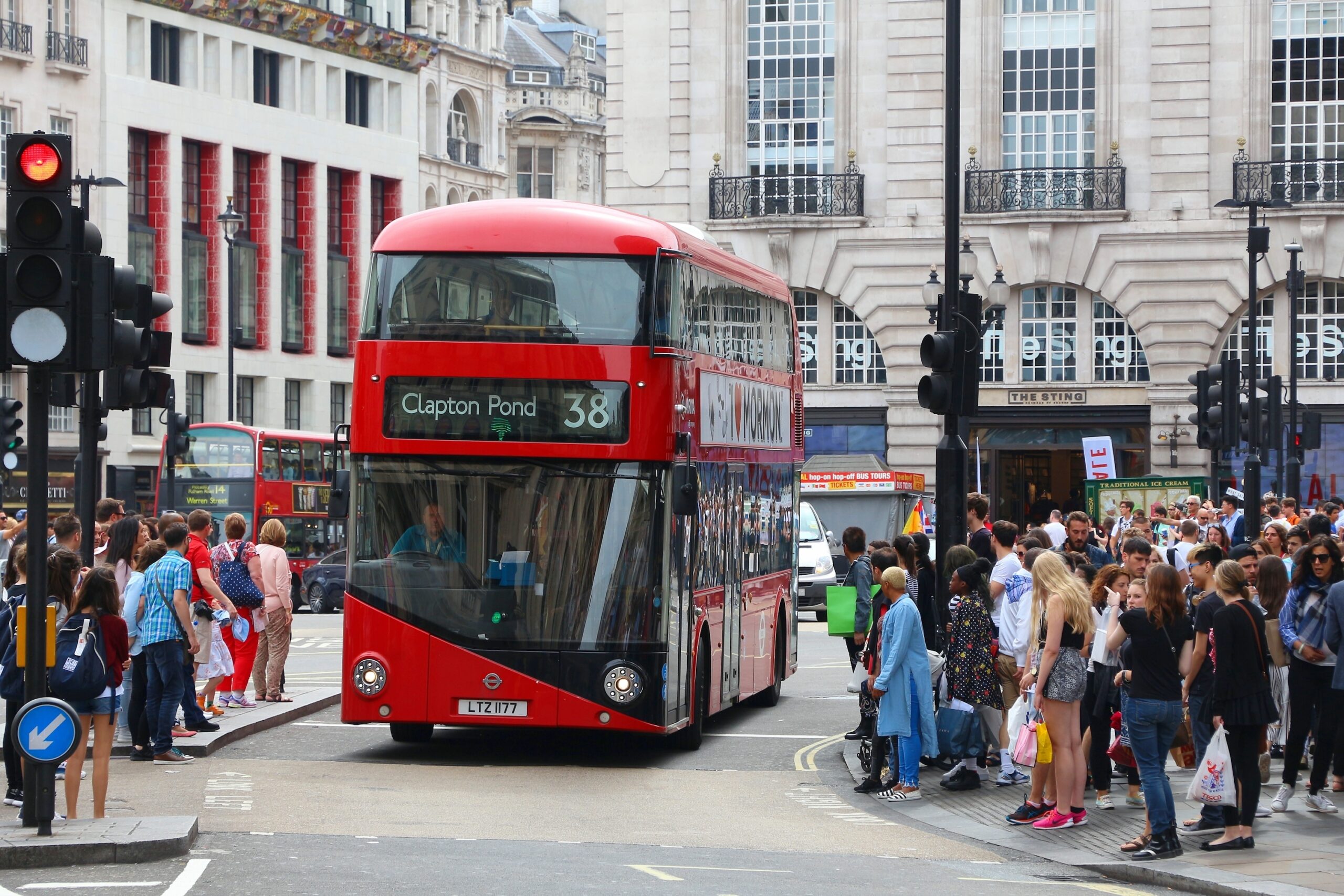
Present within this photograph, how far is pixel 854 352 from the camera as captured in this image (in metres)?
47.2

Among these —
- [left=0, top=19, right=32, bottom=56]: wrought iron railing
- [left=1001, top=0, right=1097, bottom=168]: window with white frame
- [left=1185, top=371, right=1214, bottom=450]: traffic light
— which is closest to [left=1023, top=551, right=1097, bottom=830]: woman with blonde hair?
[left=1185, top=371, right=1214, bottom=450]: traffic light

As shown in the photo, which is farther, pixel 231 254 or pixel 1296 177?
pixel 231 254

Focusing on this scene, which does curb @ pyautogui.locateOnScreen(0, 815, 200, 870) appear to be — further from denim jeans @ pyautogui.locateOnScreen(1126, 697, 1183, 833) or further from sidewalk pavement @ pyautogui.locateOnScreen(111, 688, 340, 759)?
denim jeans @ pyautogui.locateOnScreen(1126, 697, 1183, 833)

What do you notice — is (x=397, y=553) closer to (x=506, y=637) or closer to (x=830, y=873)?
(x=506, y=637)

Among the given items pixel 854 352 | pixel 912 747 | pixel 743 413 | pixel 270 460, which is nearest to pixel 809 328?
pixel 854 352

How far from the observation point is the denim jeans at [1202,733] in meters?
12.7

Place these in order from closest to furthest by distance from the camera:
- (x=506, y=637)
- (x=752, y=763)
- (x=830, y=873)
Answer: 1. (x=830, y=873)
2. (x=506, y=637)
3. (x=752, y=763)

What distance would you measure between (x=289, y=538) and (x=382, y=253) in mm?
29240

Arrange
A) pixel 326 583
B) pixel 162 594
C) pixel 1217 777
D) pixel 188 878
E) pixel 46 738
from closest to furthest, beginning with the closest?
pixel 188 878 < pixel 46 738 < pixel 1217 777 < pixel 162 594 < pixel 326 583

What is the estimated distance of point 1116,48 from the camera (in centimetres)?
4528

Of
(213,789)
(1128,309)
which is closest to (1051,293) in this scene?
(1128,309)

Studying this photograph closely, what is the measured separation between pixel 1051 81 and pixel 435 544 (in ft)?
107

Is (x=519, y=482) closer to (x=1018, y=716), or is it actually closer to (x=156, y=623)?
(x=156, y=623)

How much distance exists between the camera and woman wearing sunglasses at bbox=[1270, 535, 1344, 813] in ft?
44.2
